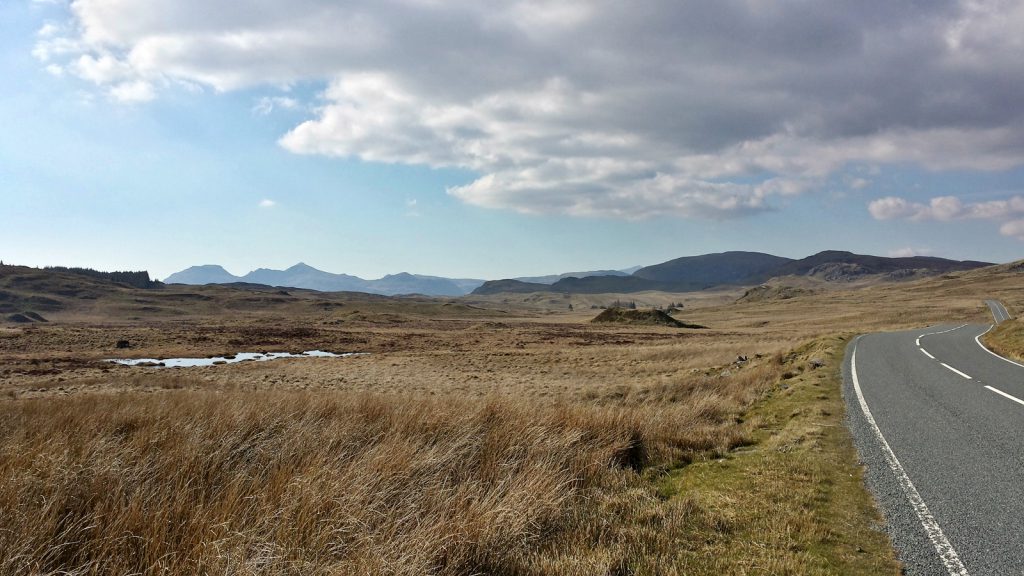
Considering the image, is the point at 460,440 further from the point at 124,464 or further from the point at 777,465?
the point at 777,465

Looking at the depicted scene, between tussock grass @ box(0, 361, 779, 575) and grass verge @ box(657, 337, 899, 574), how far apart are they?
499mm

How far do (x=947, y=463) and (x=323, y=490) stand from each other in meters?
8.95

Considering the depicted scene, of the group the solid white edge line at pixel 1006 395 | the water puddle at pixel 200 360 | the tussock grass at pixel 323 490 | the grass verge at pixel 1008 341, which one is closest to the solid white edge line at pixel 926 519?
the tussock grass at pixel 323 490

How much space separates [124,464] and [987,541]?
31.2ft

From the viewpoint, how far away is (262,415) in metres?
8.69

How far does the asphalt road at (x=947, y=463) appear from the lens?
519 centimetres

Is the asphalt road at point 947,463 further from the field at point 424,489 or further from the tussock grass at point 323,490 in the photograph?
the tussock grass at point 323,490

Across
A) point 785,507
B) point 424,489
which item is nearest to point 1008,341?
point 785,507

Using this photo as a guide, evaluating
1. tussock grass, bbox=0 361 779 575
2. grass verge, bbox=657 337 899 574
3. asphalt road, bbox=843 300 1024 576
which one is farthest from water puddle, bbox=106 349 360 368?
asphalt road, bbox=843 300 1024 576

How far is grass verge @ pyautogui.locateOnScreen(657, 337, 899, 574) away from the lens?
5.10 metres

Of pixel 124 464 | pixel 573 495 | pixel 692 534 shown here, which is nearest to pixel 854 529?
pixel 692 534

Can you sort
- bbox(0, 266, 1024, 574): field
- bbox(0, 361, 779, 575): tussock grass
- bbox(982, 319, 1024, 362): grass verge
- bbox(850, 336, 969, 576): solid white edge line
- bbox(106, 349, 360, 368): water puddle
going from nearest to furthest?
1. bbox(0, 361, 779, 575): tussock grass
2. bbox(0, 266, 1024, 574): field
3. bbox(850, 336, 969, 576): solid white edge line
4. bbox(982, 319, 1024, 362): grass verge
5. bbox(106, 349, 360, 368): water puddle

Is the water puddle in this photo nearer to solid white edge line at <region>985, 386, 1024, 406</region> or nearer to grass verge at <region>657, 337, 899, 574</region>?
grass verge at <region>657, 337, 899, 574</region>

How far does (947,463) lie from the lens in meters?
7.86
